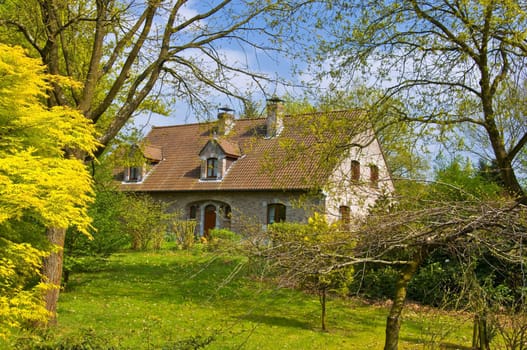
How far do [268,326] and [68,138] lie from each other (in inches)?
213

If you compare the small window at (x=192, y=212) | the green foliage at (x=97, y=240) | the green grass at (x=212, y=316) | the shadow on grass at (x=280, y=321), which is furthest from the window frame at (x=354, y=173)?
the small window at (x=192, y=212)

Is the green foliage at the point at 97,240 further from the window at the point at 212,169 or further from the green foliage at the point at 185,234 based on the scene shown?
the window at the point at 212,169

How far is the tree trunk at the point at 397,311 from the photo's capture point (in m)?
5.06

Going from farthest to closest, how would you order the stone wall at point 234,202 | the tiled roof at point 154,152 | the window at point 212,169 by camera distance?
the tiled roof at point 154,152, the window at point 212,169, the stone wall at point 234,202

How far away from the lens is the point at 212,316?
11.6 m

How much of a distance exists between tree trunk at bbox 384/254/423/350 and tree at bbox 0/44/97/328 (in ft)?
15.2

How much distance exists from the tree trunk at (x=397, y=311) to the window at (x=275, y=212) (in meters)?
20.8

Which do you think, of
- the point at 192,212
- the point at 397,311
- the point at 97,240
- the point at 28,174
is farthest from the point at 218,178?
the point at 397,311

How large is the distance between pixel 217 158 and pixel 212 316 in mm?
17385

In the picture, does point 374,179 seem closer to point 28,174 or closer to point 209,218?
point 28,174

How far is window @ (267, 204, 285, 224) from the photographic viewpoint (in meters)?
26.1

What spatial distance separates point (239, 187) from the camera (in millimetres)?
26734

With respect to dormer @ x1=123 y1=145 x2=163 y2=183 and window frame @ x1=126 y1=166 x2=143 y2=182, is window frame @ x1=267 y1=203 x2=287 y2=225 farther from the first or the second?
window frame @ x1=126 y1=166 x2=143 y2=182

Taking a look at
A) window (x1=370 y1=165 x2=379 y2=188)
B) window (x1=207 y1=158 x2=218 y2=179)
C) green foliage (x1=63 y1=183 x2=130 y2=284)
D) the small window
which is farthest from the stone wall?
window (x1=370 y1=165 x2=379 y2=188)
